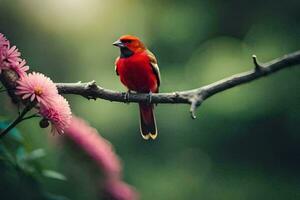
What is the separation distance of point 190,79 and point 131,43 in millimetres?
2234

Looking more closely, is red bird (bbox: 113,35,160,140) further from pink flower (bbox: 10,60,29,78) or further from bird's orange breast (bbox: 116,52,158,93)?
pink flower (bbox: 10,60,29,78)

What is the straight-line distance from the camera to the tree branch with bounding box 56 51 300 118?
118 centimetres

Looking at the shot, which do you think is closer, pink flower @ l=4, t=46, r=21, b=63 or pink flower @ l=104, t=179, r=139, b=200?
pink flower @ l=4, t=46, r=21, b=63

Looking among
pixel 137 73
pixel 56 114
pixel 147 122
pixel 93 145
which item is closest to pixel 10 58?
pixel 56 114

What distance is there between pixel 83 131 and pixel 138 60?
698 mm

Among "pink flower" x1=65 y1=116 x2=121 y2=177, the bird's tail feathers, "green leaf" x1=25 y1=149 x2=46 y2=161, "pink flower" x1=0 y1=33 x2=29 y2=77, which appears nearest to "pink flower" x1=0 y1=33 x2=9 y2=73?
"pink flower" x1=0 y1=33 x2=29 y2=77

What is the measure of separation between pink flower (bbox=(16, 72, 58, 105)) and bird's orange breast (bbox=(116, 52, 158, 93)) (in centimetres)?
115

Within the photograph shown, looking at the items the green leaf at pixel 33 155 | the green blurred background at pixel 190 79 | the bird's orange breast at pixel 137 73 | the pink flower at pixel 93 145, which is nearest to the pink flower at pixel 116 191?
the pink flower at pixel 93 145

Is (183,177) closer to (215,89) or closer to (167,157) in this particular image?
(167,157)

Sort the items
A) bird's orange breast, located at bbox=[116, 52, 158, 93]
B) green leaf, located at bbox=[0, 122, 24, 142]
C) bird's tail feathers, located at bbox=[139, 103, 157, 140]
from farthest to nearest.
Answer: bird's tail feathers, located at bbox=[139, 103, 157, 140] → bird's orange breast, located at bbox=[116, 52, 158, 93] → green leaf, located at bbox=[0, 122, 24, 142]

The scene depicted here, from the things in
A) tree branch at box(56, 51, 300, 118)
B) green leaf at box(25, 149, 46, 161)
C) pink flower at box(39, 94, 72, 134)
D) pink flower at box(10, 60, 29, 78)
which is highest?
tree branch at box(56, 51, 300, 118)

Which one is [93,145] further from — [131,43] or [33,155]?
[131,43]

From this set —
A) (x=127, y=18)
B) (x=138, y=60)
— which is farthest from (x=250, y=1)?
(x=138, y=60)

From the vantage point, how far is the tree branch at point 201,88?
1176mm
